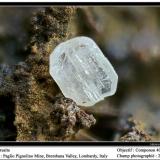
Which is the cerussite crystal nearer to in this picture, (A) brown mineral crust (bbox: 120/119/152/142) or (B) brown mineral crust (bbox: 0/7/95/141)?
(B) brown mineral crust (bbox: 0/7/95/141)

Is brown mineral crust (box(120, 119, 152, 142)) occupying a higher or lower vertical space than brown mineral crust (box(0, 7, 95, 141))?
lower

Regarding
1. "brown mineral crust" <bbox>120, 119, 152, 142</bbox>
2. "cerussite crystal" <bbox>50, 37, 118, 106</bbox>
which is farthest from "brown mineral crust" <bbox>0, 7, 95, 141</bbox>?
"brown mineral crust" <bbox>120, 119, 152, 142</bbox>

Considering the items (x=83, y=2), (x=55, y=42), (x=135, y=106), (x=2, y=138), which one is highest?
(x=83, y=2)

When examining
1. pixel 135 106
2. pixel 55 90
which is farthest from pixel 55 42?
pixel 135 106

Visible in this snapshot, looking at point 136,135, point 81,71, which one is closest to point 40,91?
point 81,71

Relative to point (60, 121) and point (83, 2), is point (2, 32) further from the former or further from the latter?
point (60, 121)

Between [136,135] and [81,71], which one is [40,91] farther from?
[136,135]
